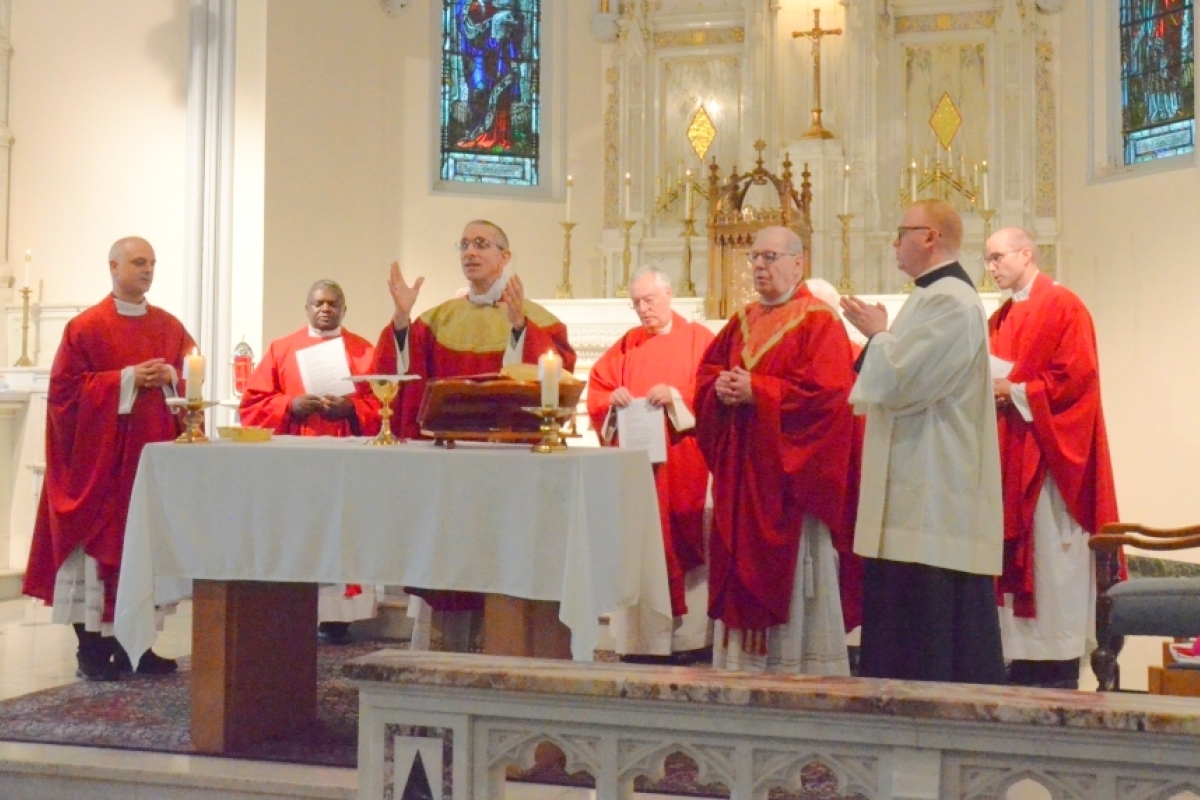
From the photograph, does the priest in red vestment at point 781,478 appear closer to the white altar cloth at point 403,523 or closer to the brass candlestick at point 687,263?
the white altar cloth at point 403,523

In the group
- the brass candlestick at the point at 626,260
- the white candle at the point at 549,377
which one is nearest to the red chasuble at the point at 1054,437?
the white candle at the point at 549,377

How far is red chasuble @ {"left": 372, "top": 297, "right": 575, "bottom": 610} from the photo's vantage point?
5117 mm

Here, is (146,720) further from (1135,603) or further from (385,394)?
(1135,603)

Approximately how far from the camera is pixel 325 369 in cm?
630

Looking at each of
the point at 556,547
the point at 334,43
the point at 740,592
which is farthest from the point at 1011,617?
the point at 334,43

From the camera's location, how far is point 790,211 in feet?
31.5

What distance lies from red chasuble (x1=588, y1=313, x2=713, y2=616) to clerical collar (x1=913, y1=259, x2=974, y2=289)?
1.78 metres

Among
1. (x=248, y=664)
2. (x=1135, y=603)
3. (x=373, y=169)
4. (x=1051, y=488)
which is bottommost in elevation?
(x=248, y=664)

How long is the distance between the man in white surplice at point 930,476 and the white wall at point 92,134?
21.8 feet

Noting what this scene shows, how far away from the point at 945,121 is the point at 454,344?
6936 mm

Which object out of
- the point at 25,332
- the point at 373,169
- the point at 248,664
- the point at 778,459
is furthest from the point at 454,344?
the point at 373,169

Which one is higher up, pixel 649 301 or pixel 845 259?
pixel 845 259

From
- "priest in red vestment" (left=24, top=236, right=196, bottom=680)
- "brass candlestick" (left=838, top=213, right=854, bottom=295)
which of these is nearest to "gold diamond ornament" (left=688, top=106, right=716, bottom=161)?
"brass candlestick" (left=838, top=213, right=854, bottom=295)

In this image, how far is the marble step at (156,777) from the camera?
3906 mm
